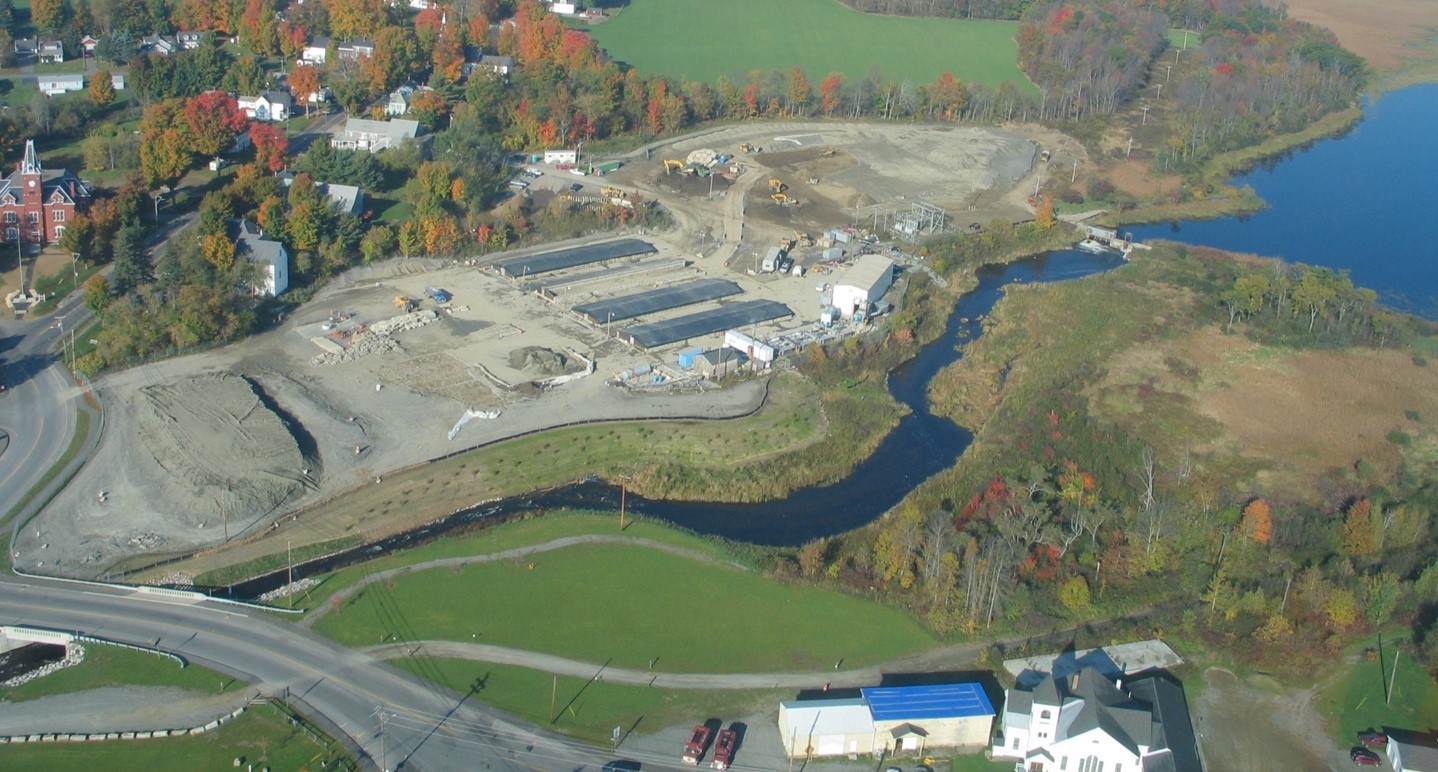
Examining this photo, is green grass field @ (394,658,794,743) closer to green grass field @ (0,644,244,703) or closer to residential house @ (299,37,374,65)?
green grass field @ (0,644,244,703)

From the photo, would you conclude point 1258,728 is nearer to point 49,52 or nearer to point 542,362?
→ point 542,362

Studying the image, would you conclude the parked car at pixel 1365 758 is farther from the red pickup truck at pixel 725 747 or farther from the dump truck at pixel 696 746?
the dump truck at pixel 696 746

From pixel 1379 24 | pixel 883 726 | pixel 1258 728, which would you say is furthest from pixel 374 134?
pixel 1379 24

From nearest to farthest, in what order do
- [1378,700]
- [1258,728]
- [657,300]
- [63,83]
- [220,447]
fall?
[1258,728], [1378,700], [220,447], [657,300], [63,83]

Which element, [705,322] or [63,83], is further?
[63,83]

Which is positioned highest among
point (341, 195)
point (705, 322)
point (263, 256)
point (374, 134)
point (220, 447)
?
point (374, 134)

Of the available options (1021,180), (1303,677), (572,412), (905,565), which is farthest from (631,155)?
(1303,677)

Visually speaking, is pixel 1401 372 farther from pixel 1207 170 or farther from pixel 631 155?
pixel 631 155

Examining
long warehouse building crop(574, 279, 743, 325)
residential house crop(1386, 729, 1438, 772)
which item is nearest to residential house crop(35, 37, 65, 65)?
long warehouse building crop(574, 279, 743, 325)
